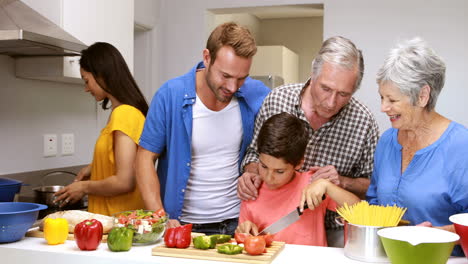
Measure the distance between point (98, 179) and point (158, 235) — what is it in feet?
2.85

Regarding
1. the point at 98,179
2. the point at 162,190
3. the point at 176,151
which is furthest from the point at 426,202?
the point at 98,179

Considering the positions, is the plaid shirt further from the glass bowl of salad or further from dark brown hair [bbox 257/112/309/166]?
the glass bowl of salad

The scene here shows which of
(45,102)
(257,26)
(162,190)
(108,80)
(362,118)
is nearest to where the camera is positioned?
(362,118)

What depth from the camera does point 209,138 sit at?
2.06 metres

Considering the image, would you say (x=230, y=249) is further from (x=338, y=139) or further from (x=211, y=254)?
(x=338, y=139)

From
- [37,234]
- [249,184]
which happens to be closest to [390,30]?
[249,184]

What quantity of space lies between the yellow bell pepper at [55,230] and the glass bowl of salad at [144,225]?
151mm

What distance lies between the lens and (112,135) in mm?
2258

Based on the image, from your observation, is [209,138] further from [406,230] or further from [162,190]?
[406,230]

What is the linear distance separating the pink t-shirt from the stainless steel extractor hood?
40.0 inches

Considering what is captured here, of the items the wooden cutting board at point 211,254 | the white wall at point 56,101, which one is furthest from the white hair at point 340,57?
the white wall at point 56,101

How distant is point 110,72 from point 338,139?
1.02 metres

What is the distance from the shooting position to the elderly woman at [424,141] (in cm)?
157

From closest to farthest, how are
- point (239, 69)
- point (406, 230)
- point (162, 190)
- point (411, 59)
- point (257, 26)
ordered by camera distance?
1. point (406, 230)
2. point (411, 59)
3. point (239, 69)
4. point (162, 190)
5. point (257, 26)
